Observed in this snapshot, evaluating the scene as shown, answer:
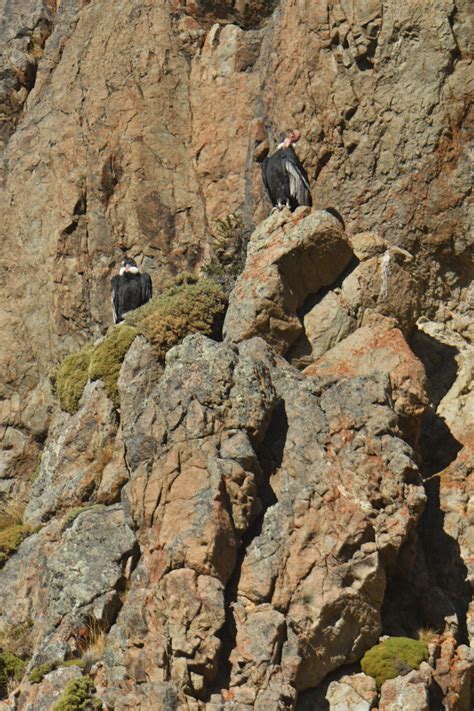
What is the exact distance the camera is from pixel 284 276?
17.7 metres

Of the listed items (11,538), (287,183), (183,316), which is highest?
(287,183)

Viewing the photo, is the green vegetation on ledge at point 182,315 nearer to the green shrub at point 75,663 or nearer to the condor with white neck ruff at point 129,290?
the condor with white neck ruff at point 129,290

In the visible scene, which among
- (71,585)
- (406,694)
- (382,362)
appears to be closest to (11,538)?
(71,585)

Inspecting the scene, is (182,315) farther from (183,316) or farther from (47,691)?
(47,691)

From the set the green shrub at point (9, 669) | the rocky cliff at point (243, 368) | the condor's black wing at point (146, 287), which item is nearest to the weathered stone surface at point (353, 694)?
the rocky cliff at point (243, 368)

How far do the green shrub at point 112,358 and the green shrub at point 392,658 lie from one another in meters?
6.93

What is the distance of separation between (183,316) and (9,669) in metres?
6.21

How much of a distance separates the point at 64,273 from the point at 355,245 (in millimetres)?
7742

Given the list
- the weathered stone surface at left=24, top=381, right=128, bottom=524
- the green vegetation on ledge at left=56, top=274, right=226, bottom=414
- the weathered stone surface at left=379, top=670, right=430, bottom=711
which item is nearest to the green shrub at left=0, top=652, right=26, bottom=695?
the weathered stone surface at left=24, top=381, right=128, bottom=524

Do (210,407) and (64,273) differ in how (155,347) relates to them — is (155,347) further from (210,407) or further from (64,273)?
(64,273)

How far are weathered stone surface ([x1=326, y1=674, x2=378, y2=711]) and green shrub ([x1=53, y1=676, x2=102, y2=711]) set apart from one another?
2.75 meters

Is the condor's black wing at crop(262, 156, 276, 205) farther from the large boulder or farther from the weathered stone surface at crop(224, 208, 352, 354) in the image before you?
the large boulder

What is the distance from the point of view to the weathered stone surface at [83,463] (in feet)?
55.5

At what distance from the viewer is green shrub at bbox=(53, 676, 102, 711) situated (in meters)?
12.8
